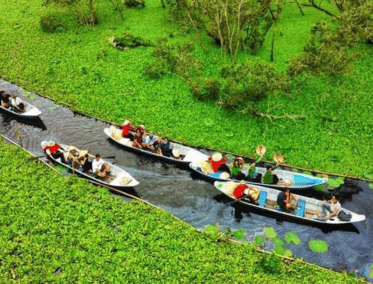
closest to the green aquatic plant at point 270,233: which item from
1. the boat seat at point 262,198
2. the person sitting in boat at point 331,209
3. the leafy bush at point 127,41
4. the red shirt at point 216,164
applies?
the boat seat at point 262,198

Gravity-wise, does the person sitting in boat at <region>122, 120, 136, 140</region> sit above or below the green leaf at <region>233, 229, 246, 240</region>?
above

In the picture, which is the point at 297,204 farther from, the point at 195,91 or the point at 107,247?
the point at 195,91

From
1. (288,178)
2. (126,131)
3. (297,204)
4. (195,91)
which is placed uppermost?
(195,91)

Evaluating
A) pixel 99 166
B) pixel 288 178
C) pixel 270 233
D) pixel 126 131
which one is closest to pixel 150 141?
pixel 126 131

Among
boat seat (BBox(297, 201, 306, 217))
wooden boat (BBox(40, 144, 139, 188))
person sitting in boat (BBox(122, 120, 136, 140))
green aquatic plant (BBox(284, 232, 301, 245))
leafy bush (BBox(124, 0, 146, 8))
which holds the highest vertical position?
leafy bush (BBox(124, 0, 146, 8))

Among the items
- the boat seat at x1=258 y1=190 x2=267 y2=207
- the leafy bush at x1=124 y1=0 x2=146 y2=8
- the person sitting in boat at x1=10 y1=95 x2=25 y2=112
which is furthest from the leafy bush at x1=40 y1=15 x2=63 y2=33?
the boat seat at x1=258 y1=190 x2=267 y2=207

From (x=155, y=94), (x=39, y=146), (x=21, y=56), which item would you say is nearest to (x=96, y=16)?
(x=21, y=56)

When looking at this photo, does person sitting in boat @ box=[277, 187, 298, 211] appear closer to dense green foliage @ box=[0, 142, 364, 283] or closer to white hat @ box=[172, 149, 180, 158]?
dense green foliage @ box=[0, 142, 364, 283]

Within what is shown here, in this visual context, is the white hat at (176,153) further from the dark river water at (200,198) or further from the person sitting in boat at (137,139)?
the person sitting in boat at (137,139)
